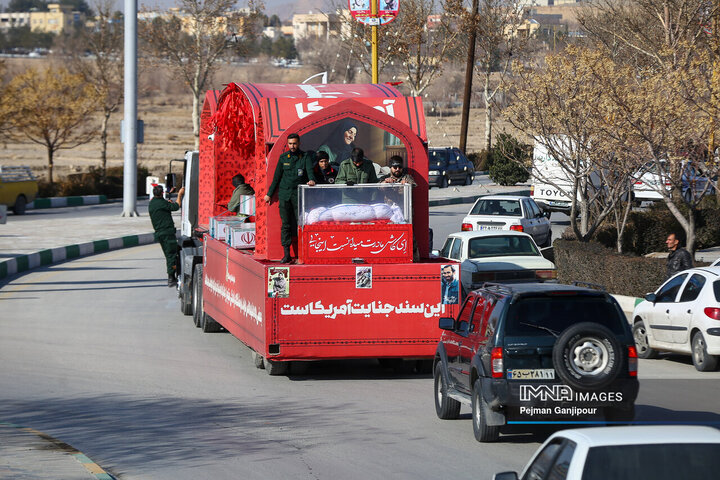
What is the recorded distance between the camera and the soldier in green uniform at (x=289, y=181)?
14602 millimetres

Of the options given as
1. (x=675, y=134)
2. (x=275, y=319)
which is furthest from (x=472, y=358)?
(x=675, y=134)

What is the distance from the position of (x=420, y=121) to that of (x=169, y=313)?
7286 millimetres

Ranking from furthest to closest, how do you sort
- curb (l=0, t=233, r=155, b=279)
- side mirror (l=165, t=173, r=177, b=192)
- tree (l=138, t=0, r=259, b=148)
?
1. tree (l=138, t=0, r=259, b=148)
2. curb (l=0, t=233, r=155, b=279)
3. side mirror (l=165, t=173, r=177, b=192)

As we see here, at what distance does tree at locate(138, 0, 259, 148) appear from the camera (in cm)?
6881

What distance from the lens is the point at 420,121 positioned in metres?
15.5

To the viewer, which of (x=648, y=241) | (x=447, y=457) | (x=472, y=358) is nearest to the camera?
(x=447, y=457)

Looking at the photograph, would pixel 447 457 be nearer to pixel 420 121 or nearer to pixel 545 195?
pixel 420 121

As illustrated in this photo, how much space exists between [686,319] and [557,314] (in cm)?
639

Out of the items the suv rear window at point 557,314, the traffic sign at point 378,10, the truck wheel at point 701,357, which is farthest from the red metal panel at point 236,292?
the traffic sign at point 378,10

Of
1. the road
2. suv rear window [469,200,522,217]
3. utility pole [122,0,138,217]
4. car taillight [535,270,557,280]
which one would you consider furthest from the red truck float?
utility pole [122,0,138,217]

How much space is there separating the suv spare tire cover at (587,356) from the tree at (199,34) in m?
59.5

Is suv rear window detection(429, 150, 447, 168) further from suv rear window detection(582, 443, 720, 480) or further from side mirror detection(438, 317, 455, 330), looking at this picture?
suv rear window detection(582, 443, 720, 480)

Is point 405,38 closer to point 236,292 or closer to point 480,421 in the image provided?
point 236,292

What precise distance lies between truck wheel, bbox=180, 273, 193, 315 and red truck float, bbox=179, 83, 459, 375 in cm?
361
